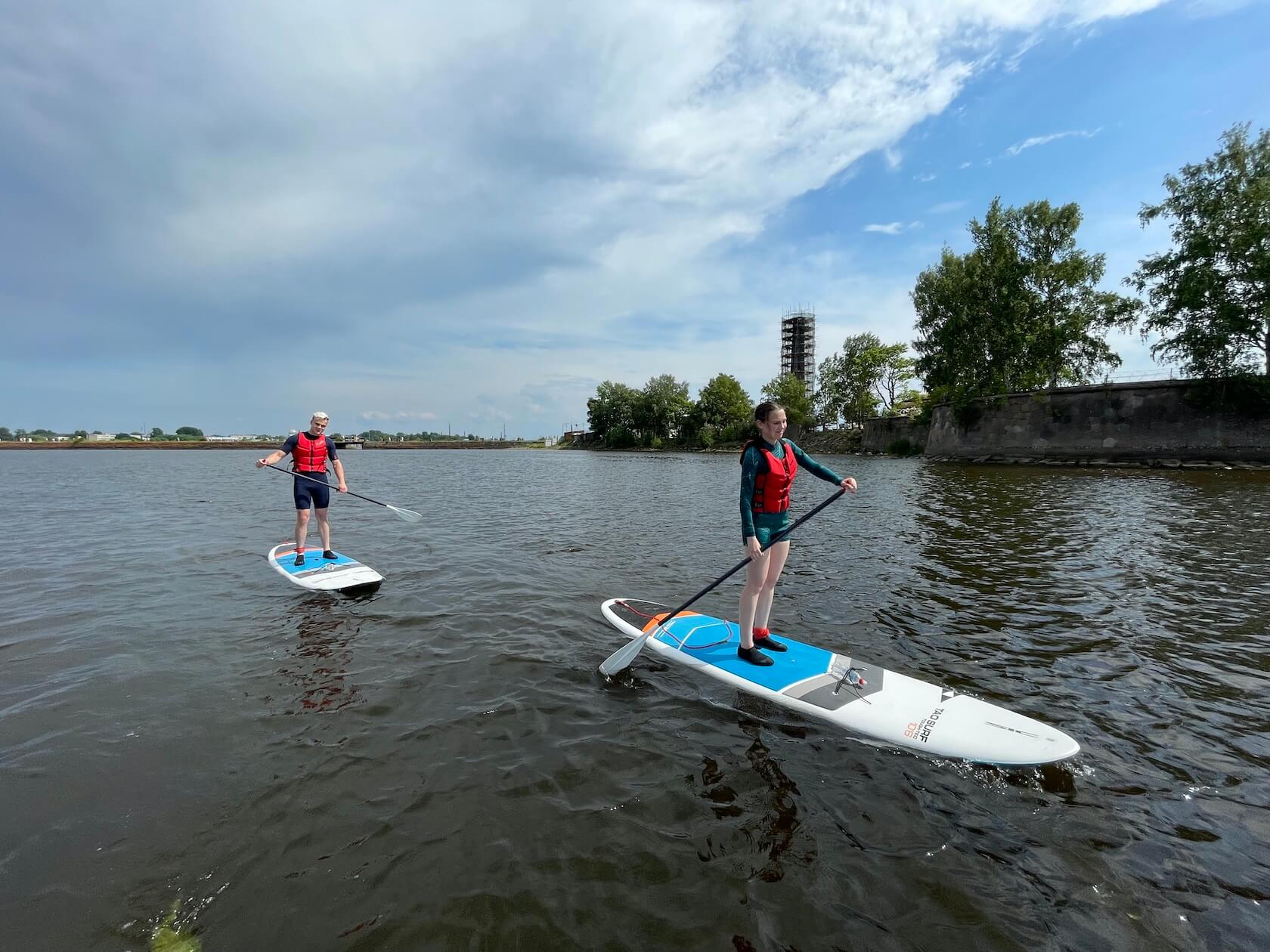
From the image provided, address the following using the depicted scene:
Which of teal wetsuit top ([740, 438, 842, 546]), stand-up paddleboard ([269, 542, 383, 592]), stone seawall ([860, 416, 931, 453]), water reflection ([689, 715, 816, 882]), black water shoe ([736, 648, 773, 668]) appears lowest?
water reflection ([689, 715, 816, 882])

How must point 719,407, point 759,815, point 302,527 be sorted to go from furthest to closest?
point 719,407 < point 302,527 < point 759,815

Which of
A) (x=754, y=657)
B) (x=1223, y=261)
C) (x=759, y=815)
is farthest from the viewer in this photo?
(x=1223, y=261)

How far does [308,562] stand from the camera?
11.1 m

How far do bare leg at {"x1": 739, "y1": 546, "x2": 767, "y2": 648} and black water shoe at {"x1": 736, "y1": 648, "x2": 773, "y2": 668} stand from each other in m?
0.05

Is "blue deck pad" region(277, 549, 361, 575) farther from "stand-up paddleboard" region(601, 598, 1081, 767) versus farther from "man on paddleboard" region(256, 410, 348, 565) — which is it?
"stand-up paddleboard" region(601, 598, 1081, 767)

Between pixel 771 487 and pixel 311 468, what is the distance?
934 centimetres

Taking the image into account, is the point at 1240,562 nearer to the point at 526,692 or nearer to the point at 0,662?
the point at 526,692

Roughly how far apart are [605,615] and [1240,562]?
13737mm

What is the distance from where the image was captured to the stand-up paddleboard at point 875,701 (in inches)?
186

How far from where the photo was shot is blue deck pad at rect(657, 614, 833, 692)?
20.1ft

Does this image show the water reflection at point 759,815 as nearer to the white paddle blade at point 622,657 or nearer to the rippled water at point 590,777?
the rippled water at point 590,777

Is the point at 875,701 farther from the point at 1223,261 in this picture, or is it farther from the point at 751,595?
the point at 1223,261

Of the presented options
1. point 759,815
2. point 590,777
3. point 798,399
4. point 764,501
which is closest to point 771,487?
point 764,501

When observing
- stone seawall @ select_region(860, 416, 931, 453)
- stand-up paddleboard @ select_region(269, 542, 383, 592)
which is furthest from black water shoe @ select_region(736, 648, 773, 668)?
stone seawall @ select_region(860, 416, 931, 453)
